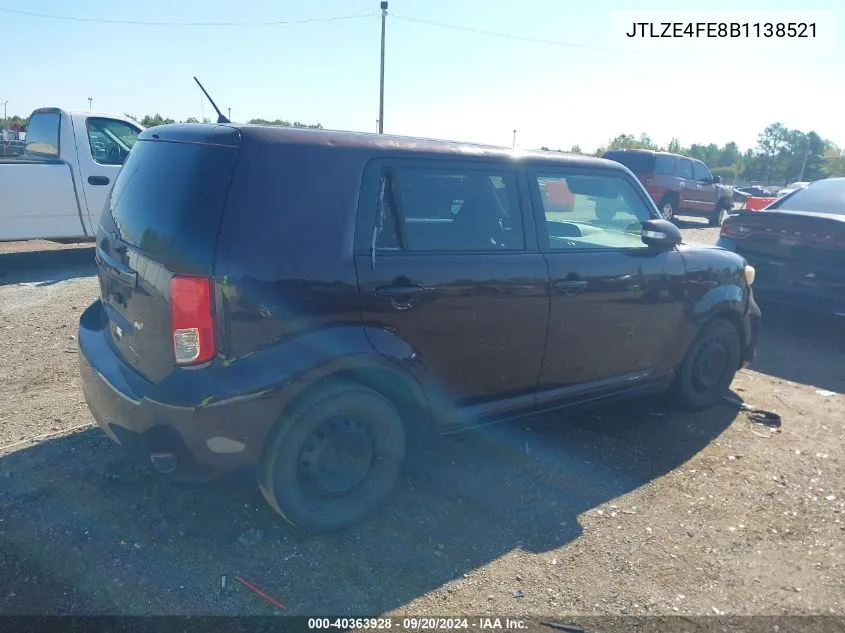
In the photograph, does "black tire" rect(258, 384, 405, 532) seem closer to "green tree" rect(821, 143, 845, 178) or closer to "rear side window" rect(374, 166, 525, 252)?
"rear side window" rect(374, 166, 525, 252)

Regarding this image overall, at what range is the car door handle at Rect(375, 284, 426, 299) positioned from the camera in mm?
3016

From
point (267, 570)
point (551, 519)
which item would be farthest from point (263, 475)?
point (551, 519)

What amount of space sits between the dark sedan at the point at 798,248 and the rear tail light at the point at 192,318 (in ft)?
20.5

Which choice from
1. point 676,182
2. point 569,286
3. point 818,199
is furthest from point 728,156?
point 569,286

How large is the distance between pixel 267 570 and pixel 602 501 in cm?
182

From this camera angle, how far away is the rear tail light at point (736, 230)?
724cm

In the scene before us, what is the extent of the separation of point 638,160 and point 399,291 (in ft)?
53.8

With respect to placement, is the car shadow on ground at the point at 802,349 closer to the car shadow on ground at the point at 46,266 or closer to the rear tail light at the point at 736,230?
the rear tail light at the point at 736,230

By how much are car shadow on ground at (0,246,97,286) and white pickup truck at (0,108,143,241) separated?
0.46m

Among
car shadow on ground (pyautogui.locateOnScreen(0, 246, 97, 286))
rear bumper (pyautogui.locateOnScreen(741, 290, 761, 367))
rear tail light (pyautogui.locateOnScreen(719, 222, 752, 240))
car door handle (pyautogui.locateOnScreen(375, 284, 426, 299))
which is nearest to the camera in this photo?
car door handle (pyautogui.locateOnScreen(375, 284, 426, 299))

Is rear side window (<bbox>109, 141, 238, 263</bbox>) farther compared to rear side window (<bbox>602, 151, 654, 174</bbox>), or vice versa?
rear side window (<bbox>602, 151, 654, 174</bbox>)

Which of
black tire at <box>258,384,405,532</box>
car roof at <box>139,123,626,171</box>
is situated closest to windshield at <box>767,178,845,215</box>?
car roof at <box>139,123,626,171</box>

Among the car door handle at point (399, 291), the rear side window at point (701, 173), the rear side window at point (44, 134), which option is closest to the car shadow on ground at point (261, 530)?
the car door handle at point (399, 291)

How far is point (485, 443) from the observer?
13.8 ft
